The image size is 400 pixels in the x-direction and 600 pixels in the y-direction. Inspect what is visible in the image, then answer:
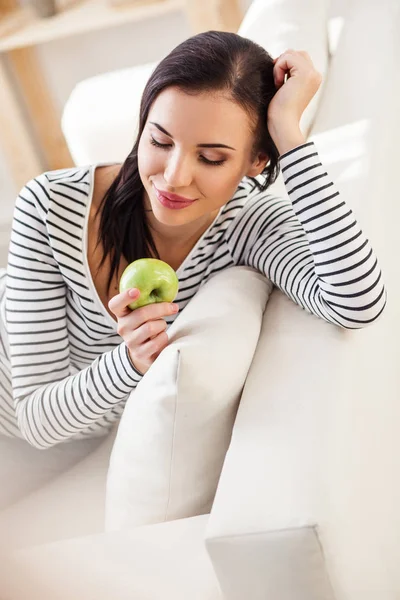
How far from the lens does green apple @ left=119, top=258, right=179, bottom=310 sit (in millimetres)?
947

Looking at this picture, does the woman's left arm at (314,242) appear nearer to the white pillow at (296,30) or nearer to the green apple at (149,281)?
the green apple at (149,281)

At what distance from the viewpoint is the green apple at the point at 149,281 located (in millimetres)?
947

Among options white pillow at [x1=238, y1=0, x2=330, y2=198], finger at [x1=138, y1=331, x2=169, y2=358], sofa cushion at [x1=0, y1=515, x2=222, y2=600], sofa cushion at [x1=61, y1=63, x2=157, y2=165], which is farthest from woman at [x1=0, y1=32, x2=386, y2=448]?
sofa cushion at [x1=61, y1=63, x2=157, y2=165]

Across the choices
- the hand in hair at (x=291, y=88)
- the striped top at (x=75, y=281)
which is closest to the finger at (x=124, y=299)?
the striped top at (x=75, y=281)

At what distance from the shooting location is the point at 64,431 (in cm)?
119

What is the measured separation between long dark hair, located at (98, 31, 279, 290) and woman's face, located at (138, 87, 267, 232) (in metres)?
0.02

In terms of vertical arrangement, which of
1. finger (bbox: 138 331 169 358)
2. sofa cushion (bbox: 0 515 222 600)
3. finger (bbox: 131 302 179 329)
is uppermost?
finger (bbox: 131 302 179 329)

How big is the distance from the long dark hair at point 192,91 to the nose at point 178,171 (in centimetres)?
9

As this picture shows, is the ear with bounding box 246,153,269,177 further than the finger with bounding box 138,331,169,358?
Yes

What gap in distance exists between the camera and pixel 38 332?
1192mm

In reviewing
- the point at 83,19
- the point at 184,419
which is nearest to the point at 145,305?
the point at 184,419

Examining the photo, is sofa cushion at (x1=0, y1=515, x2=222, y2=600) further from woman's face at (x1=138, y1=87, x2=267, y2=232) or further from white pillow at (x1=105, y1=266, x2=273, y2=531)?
woman's face at (x1=138, y1=87, x2=267, y2=232)

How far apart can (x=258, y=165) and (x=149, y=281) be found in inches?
12.6

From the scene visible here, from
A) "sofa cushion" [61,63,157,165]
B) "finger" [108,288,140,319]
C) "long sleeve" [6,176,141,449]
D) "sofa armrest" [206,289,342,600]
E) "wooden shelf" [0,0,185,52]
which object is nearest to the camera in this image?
"sofa armrest" [206,289,342,600]
